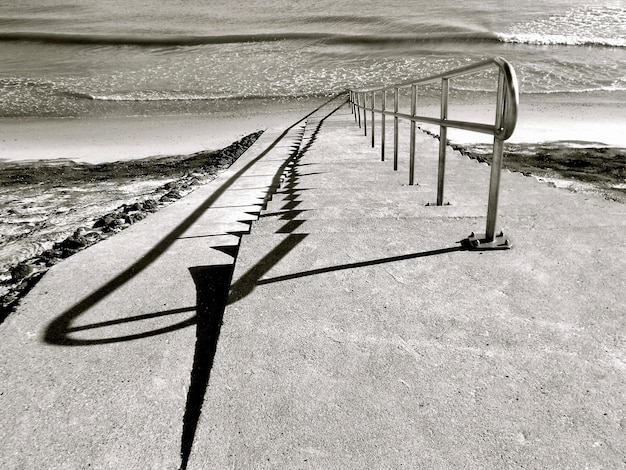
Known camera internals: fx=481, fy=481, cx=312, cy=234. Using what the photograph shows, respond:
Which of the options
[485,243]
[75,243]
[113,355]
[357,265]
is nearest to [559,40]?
[485,243]

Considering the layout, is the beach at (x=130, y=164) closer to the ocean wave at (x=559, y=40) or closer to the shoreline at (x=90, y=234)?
the shoreline at (x=90, y=234)

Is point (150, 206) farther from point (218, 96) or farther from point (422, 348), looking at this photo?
point (218, 96)

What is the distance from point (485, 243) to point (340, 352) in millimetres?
1017

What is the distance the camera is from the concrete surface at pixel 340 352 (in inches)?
48.0

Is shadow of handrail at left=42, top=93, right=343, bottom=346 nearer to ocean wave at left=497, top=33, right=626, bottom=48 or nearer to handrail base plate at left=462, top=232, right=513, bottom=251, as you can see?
handrail base plate at left=462, top=232, right=513, bottom=251

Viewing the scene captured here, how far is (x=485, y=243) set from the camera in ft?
7.20

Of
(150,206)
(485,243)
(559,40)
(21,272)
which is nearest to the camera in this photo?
(485,243)

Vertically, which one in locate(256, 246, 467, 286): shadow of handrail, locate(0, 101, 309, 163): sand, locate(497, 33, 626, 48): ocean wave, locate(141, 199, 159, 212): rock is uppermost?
locate(497, 33, 626, 48): ocean wave

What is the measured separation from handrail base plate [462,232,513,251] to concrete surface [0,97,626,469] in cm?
4

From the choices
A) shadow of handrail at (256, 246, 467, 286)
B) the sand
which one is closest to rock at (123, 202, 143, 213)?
shadow of handrail at (256, 246, 467, 286)

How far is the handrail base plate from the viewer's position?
7.11ft

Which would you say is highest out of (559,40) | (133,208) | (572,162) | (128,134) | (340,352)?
(559,40)

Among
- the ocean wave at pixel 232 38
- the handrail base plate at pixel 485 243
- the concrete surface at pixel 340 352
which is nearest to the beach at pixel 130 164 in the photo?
the concrete surface at pixel 340 352

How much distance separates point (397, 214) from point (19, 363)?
207cm
